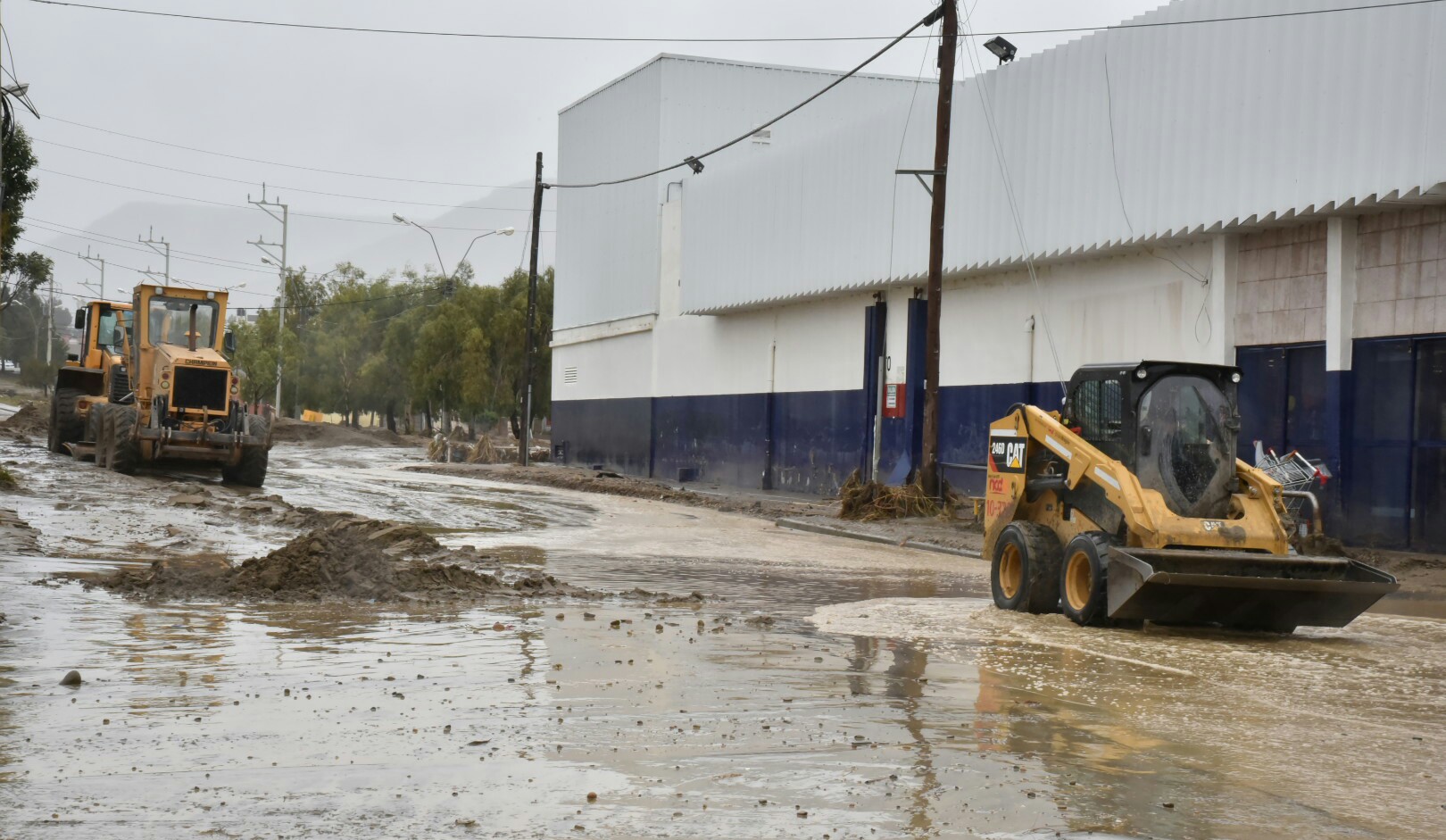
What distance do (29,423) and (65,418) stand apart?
1529 cm

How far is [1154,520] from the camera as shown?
12484mm

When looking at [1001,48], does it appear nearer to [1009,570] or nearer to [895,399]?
[895,399]

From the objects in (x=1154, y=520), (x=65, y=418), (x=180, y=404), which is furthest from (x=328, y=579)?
(x=65, y=418)

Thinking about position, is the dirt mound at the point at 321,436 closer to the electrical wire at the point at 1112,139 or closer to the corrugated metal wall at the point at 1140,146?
the corrugated metal wall at the point at 1140,146

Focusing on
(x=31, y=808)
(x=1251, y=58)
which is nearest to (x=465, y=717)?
(x=31, y=808)

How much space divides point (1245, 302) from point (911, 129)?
10950 mm

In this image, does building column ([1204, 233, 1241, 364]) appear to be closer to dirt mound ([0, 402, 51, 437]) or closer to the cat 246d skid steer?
the cat 246d skid steer

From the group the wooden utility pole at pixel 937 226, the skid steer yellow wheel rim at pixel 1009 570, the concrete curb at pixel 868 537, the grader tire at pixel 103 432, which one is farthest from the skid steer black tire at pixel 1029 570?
the grader tire at pixel 103 432

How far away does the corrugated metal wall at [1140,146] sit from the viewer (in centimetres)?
1989

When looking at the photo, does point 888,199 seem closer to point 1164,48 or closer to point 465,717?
point 1164,48

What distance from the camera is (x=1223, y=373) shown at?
535 inches

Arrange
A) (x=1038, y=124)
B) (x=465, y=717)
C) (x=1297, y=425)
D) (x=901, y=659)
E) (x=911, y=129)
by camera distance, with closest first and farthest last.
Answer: (x=465, y=717), (x=901, y=659), (x=1297, y=425), (x=1038, y=124), (x=911, y=129)

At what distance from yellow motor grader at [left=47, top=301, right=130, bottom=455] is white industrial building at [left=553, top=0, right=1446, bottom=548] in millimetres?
15682

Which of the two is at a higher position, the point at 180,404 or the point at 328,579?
the point at 180,404
